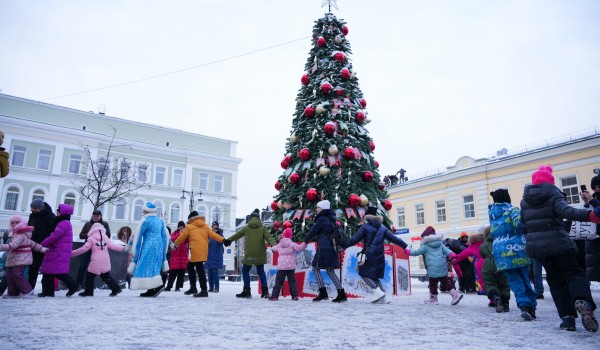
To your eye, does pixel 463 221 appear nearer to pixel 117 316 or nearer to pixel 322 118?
pixel 322 118

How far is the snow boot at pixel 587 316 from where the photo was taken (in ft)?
12.7

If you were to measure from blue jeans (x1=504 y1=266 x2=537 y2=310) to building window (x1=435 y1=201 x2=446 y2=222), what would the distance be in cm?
2591

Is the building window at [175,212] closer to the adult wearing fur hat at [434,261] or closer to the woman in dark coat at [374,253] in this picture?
the woman in dark coat at [374,253]

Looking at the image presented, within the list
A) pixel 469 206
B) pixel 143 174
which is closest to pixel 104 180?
pixel 143 174

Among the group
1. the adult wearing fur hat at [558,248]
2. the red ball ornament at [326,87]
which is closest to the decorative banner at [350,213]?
the red ball ornament at [326,87]

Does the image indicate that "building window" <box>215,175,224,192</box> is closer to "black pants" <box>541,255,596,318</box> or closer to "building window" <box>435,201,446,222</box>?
"building window" <box>435,201,446,222</box>

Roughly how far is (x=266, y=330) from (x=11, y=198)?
129ft

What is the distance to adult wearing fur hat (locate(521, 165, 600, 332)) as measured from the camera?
4008mm

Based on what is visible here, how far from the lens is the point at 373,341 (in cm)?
344

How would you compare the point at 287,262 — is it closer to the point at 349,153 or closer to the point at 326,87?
the point at 349,153

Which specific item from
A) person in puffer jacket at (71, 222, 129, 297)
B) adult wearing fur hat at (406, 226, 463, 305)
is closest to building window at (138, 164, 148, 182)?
person in puffer jacket at (71, 222, 129, 297)

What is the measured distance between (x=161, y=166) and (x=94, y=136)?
23.4ft

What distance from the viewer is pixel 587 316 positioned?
3904 mm

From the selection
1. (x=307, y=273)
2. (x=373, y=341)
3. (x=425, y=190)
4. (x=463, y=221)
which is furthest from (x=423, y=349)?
(x=425, y=190)
